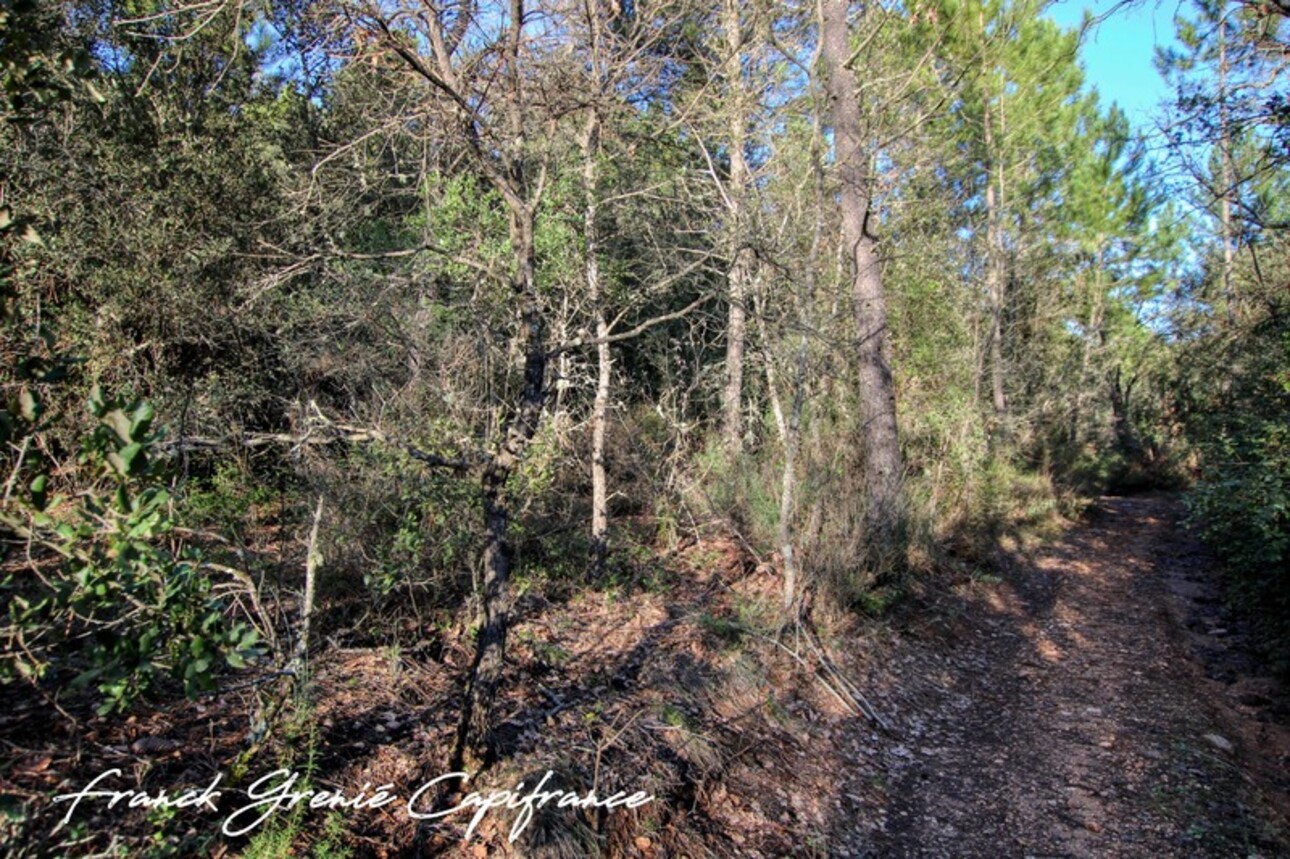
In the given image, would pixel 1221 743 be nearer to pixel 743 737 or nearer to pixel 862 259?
pixel 743 737

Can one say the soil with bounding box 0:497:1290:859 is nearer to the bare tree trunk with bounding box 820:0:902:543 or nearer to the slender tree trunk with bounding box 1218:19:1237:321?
the bare tree trunk with bounding box 820:0:902:543

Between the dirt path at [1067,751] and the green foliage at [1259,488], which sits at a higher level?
the green foliage at [1259,488]

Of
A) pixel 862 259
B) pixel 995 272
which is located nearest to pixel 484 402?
pixel 862 259

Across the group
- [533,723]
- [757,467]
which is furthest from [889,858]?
[757,467]

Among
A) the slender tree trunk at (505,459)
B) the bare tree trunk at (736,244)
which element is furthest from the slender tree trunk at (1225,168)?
the slender tree trunk at (505,459)

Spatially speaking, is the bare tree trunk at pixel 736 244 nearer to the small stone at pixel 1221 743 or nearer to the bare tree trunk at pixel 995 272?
the small stone at pixel 1221 743

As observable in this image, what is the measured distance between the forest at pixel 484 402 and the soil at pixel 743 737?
1.5 inches

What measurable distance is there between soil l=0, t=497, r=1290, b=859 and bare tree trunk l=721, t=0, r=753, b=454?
1776mm

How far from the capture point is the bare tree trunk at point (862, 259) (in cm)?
852

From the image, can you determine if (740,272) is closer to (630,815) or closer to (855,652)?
(855,652)

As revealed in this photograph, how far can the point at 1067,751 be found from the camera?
5.55 meters

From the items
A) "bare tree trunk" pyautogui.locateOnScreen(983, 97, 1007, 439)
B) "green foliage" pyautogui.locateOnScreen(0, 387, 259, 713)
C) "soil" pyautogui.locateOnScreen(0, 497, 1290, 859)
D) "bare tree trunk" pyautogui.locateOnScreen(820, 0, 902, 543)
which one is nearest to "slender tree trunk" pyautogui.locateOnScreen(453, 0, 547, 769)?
"soil" pyautogui.locateOnScreen(0, 497, 1290, 859)

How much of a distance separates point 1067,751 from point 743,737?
2595 mm

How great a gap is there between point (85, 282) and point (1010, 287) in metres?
15.9
